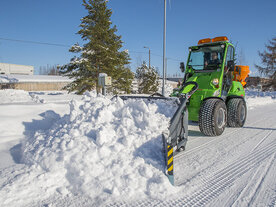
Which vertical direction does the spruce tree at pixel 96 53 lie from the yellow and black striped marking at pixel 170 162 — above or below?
above

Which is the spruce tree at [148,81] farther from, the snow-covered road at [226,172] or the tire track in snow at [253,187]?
the tire track in snow at [253,187]

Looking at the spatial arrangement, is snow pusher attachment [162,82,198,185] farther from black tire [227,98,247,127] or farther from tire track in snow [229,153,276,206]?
black tire [227,98,247,127]

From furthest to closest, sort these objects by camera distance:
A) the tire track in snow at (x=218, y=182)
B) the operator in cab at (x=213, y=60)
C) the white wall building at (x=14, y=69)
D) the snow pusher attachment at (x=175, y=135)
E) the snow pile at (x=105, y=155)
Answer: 1. the white wall building at (x=14, y=69)
2. the operator in cab at (x=213, y=60)
3. the snow pusher attachment at (x=175, y=135)
4. the snow pile at (x=105, y=155)
5. the tire track in snow at (x=218, y=182)

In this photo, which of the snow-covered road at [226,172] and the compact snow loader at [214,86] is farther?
the compact snow loader at [214,86]

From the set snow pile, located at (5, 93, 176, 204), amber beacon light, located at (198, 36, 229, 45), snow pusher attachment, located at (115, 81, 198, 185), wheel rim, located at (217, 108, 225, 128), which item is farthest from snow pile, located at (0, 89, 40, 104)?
wheel rim, located at (217, 108, 225, 128)

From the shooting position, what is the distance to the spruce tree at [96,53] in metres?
15.5

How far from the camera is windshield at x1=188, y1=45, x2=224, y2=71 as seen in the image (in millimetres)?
5912

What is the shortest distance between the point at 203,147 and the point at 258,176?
140 centimetres

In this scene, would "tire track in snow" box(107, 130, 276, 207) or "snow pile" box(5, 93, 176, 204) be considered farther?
"snow pile" box(5, 93, 176, 204)

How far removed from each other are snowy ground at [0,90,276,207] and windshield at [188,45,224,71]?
2.59 metres

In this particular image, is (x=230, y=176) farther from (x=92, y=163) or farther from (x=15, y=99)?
(x=15, y=99)

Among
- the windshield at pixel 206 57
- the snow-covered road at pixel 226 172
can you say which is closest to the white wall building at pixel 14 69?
the windshield at pixel 206 57

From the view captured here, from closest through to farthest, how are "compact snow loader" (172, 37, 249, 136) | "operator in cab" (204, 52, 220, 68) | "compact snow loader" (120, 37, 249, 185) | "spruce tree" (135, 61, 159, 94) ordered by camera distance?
"compact snow loader" (120, 37, 249, 185) < "compact snow loader" (172, 37, 249, 136) < "operator in cab" (204, 52, 220, 68) < "spruce tree" (135, 61, 159, 94)

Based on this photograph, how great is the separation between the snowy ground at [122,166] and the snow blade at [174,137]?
153 millimetres
